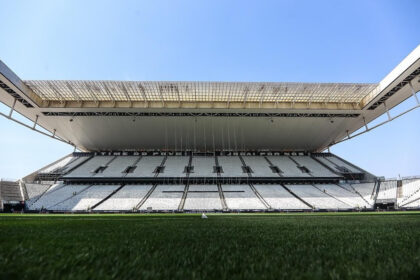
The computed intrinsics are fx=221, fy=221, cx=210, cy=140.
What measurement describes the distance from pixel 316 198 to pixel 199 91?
2082 centimetres

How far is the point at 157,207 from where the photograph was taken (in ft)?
88.6

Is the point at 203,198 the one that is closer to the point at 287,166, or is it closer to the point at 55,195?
the point at 287,166

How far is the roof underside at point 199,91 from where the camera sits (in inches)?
998

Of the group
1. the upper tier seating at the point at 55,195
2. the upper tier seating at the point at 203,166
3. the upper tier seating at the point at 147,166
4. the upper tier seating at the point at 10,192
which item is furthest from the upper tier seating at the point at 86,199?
the upper tier seating at the point at 203,166

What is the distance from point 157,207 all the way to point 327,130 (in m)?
29.0

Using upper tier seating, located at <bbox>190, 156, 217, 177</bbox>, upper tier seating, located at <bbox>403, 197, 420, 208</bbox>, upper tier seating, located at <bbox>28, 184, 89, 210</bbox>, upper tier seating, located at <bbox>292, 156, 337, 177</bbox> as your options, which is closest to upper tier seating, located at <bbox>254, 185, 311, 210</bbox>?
upper tier seating, located at <bbox>292, 156, 337, 177</bbox>

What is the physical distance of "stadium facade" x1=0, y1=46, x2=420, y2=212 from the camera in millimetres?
26203

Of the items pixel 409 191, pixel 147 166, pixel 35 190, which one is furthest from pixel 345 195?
pixel 35 190

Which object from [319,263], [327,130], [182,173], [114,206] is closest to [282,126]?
[327,130]

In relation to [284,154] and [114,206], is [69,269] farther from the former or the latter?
[284,154]

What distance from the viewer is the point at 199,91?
26.8 meters

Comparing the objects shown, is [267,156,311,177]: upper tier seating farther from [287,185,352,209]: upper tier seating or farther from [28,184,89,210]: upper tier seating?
[28,184,89,210]: upper tier seating

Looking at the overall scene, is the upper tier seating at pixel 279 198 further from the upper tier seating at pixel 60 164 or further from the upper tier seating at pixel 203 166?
the upper tier seating at pixel 60 164

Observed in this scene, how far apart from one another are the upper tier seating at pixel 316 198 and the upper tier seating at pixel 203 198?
1159 cm
